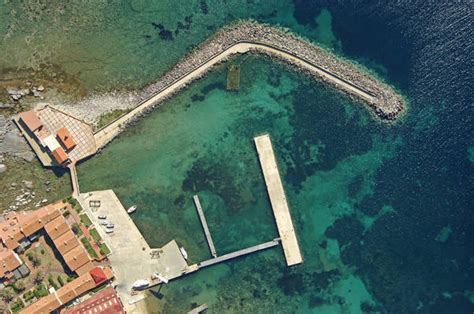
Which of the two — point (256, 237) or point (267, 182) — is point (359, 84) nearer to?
point (267, 182)

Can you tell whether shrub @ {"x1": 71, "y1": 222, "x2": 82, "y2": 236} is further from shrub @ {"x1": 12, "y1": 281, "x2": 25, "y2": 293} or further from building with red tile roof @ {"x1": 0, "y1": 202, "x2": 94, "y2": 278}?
shrub @ {"x1": 12, "y1": 281, "x2": 25, "y2": 293}

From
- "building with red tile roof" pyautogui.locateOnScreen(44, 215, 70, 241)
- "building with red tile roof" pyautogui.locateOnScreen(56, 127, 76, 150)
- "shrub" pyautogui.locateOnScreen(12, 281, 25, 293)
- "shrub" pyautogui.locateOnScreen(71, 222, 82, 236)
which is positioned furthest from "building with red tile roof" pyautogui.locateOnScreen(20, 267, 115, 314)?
"building with red tile roof" pyautogui.locateOnScreen(56, 127, 76, 150)

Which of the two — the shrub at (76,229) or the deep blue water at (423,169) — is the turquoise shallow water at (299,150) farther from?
the shrub at (76,229)

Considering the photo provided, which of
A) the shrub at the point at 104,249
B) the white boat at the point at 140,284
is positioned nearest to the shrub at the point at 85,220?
the shrub at the point at 104,249

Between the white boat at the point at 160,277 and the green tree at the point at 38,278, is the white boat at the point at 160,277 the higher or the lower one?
the lower one

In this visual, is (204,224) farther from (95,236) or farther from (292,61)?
(292,61)

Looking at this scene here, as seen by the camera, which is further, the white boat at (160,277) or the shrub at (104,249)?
the white boat at (160,277)
